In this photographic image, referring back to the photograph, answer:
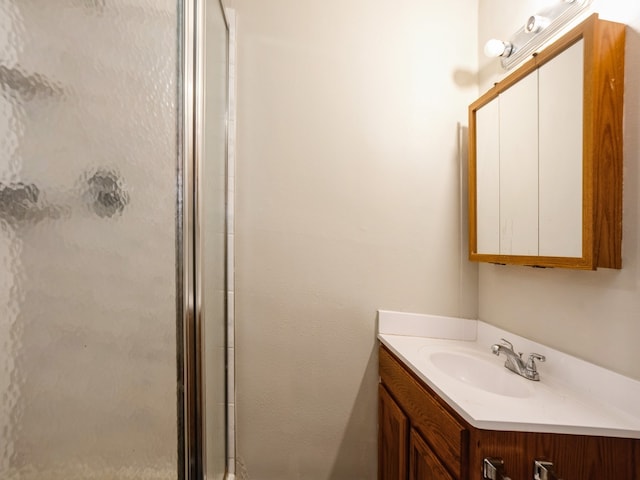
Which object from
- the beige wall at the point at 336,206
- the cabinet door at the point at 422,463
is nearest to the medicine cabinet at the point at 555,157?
the beige wall at the point at 336,206

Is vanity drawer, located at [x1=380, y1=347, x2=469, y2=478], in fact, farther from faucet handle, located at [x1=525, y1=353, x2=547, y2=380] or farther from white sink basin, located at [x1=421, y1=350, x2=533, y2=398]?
faucet handle, located at [x1=525, y1=353, x2=547, y2=380]

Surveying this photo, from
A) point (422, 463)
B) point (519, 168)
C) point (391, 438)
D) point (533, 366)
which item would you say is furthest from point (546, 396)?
point (519, 168)

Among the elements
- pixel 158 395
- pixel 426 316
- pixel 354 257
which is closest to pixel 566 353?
pixel 426 316

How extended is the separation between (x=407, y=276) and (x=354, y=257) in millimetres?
273

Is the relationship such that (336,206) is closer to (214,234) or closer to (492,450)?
(214,234)

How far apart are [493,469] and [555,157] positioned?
905 mm

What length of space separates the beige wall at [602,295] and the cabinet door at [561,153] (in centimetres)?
10

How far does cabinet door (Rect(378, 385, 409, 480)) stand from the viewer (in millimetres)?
1140

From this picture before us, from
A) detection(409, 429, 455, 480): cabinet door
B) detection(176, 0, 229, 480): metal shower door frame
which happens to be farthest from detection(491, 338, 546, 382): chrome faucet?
detection(176, 0, 229, 480): metal shower door frame

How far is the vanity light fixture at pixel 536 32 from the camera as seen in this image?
3.18ft

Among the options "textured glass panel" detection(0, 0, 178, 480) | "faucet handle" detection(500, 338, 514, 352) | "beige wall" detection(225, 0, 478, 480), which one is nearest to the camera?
"textured glass panel" detection(0, 0, 178, 480)

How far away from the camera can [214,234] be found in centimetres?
116

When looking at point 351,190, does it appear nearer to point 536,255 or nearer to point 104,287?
point 536,255

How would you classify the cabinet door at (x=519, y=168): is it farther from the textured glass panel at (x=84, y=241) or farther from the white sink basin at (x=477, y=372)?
the textured glass panel at (x=84, y=241)
